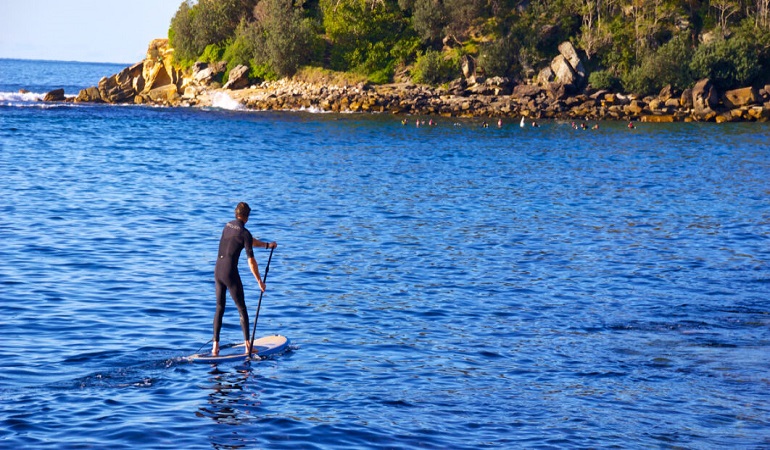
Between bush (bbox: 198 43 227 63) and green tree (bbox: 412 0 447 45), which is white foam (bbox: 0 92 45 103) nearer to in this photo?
bush (bbox: 198 43 227 63)

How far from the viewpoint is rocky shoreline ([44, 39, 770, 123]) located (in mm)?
79500

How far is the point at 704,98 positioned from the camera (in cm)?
7894

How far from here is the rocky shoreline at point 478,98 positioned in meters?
79.5

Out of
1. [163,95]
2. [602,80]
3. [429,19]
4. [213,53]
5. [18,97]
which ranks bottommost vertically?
[18,97]

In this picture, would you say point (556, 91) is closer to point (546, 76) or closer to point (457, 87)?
point (546, 76)

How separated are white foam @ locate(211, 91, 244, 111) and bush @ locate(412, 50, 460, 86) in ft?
60.6

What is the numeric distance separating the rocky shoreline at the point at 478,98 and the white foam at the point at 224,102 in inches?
15.3

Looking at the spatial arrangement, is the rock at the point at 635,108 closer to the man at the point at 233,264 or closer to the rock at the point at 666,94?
the rock at the point at 666,94

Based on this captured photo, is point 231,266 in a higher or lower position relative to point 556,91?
lower

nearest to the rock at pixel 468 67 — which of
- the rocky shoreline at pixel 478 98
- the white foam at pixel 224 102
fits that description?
the rocky shoreline at pixel 478 98

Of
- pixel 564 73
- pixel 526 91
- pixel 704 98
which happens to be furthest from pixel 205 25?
pixel 704 98

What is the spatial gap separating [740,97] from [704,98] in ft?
12.2

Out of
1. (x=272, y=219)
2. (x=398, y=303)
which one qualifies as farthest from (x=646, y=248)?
(x=272, y=219)

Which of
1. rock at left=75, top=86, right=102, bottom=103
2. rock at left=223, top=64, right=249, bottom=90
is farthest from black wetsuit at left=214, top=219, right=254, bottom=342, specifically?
rock at left=75, top=86, right=102, bottom=103
